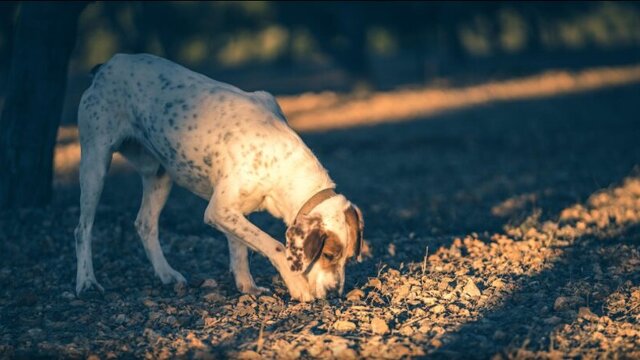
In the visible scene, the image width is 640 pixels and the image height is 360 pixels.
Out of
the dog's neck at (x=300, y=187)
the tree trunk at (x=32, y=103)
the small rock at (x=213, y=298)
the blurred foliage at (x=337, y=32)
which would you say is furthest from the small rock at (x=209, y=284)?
the blurred foliage at (x=337, y=32)

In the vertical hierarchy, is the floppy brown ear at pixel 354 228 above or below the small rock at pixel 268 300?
above

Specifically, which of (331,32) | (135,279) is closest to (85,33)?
(331,32)

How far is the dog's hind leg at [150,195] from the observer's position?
7266 mm

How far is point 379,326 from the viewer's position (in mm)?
5566

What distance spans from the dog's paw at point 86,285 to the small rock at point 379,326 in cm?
215

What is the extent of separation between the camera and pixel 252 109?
6.63m

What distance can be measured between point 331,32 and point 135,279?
2299 cm

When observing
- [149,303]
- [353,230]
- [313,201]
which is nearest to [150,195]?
[149,303]

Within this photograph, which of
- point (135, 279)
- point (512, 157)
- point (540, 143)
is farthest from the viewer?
point (540, 143)

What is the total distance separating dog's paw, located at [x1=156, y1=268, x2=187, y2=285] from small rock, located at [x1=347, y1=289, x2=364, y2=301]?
52.8 inches

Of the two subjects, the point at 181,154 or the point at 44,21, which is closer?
the point at 181,154

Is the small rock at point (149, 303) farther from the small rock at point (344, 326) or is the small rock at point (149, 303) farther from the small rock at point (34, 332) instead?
the small rock at point (344, 326)

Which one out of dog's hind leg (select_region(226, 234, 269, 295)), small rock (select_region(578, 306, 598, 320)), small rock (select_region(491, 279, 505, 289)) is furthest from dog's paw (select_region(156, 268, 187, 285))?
small rock (select_region(578, 306, 598, 320))

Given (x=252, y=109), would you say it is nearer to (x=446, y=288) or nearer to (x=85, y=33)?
(x=446, y=288)
